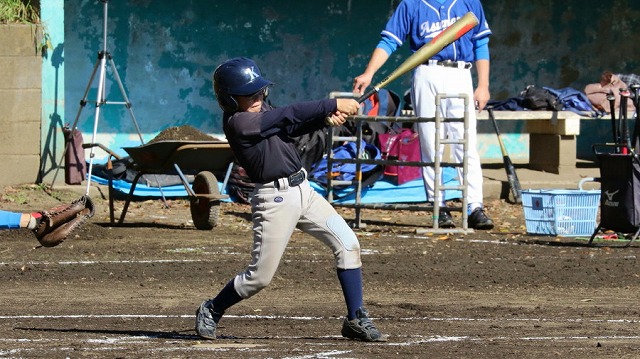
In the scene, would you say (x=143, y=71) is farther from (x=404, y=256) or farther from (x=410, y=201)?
(x=404, y=256)

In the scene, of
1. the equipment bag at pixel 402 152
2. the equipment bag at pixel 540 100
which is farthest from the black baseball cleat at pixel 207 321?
the equipment bag at pixel 540 100

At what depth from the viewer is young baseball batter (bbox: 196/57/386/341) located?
721cm

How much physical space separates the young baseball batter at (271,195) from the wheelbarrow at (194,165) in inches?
216

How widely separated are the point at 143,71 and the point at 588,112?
5783 mm

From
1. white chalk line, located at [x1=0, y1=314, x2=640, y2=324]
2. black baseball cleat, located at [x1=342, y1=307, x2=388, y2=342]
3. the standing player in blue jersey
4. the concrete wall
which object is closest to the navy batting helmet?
black baseball cleat, located at [x1=342, y1=307, x2=388, y2=342]

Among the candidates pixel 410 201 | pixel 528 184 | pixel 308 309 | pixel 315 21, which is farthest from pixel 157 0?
pixel 308 309

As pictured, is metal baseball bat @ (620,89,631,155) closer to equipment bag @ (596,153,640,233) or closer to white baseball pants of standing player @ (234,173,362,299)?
equipment bag @ (596,153,640,233)

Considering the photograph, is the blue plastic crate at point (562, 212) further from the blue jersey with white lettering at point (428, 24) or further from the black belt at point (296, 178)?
the black belt at point (296, 178)

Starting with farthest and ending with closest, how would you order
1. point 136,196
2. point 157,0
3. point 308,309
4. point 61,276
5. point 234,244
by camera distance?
1. point 157,0
2. point 136,196
3. point 234,244
4. point 61,276
5. point 308,309

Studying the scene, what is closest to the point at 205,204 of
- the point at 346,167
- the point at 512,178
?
the point at 346,167

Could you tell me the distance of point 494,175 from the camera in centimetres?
1694

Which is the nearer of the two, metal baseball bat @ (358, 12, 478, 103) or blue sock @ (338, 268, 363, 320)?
blue sock @ (338, 268, 363, 320)

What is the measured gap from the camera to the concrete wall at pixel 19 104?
50.2ft

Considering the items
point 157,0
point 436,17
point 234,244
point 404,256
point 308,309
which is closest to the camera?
point 308,309
